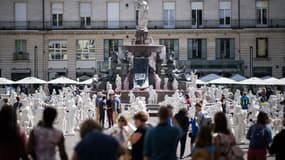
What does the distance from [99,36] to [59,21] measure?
14.2 feet

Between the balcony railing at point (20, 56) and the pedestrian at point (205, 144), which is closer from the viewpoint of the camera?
the pedestrian at point (205, 144)

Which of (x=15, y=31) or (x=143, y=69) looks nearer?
(x=143, y=69)

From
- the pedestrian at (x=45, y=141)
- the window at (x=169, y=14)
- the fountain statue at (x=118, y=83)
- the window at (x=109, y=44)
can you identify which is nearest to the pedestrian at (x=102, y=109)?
the fountain statue at (x=118, y=83)

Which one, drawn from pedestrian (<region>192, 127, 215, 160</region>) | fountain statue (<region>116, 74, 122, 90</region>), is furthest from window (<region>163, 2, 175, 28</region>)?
pedestrian (<region>192, 127, 215, 160</region>)

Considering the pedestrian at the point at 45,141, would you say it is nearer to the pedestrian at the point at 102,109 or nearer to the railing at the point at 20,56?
the pedestrian at the point at 102,109

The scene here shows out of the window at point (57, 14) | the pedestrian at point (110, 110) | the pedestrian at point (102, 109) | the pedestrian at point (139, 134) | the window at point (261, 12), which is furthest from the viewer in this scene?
the window at point (57, 14)

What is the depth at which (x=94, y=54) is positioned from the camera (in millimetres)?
63969

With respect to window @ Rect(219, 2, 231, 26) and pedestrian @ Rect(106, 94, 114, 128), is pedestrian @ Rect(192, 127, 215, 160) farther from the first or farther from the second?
window @ Rect(219, 2, 231, 26)

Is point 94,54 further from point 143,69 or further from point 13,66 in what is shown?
point 143,69

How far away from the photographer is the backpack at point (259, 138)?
11867 millimetres

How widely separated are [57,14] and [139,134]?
54974 millimetres

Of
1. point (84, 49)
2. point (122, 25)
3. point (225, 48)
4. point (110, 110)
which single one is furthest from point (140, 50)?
point (225, 48)

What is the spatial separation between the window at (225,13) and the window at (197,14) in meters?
1.94

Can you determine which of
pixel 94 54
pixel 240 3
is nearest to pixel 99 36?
pixel 94 54
